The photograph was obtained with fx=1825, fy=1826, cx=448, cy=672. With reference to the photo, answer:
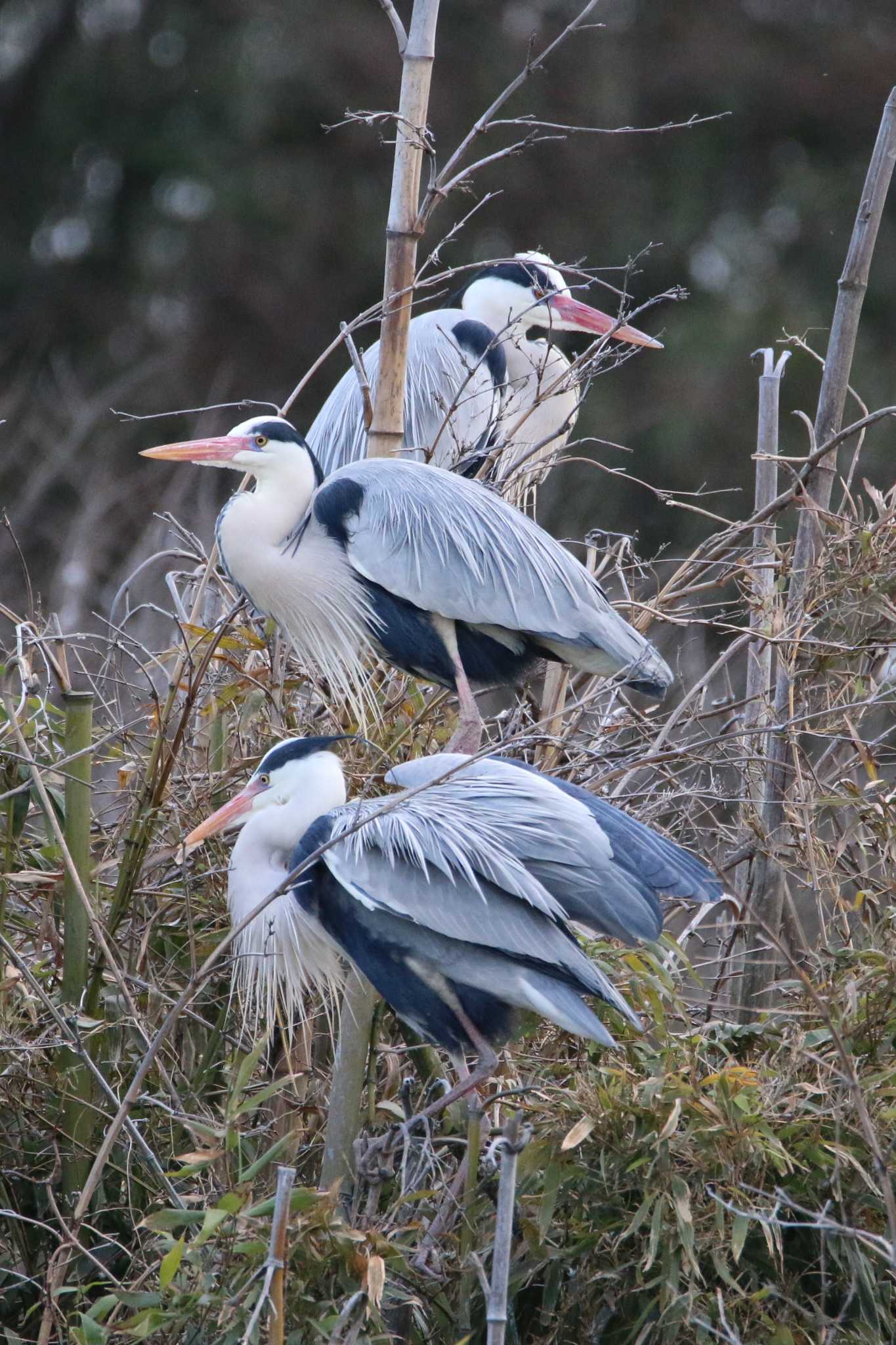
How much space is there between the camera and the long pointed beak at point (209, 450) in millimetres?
2916

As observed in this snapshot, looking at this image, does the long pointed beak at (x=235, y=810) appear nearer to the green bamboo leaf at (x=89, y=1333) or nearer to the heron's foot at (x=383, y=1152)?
the heron's foot at (x=383, y=1152)

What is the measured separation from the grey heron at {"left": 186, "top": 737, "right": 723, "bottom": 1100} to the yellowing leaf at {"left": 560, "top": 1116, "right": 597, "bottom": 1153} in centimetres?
14

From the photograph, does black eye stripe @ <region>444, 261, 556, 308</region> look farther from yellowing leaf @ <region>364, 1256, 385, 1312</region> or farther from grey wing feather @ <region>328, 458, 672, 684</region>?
yellowing leaf @ <region>364, 1256, 385, 1312</region>

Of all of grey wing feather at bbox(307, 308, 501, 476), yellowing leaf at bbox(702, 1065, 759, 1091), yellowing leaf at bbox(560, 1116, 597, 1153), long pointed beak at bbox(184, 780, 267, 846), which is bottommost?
yellowing leaf at bbox(560, 1116, 597, 1153)

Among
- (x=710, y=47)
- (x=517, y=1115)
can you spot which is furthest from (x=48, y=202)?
(x=517, y=1115)

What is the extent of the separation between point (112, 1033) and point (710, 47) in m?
10.2

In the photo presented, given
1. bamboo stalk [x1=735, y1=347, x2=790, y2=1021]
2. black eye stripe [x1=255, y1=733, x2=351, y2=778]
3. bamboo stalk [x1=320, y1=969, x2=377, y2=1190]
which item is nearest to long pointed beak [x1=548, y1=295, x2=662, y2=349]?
bamboo stalk [x1=735, y1=347, x2=790, y2=1021]

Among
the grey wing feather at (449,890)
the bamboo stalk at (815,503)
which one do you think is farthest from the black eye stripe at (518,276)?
the grey wing feather at (449,890)

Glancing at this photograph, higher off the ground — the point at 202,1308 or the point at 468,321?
the point at 468,321

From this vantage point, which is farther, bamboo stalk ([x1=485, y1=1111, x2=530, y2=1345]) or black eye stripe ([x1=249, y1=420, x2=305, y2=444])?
black eye stripe ([x1=249, y1=420, x2=305, y2=444])

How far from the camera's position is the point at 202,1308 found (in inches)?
76.5

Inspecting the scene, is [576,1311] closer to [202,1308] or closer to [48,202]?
[202,1308]

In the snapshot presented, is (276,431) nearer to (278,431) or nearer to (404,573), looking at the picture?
(278,431)

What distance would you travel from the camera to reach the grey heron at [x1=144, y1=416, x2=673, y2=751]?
305 cm
